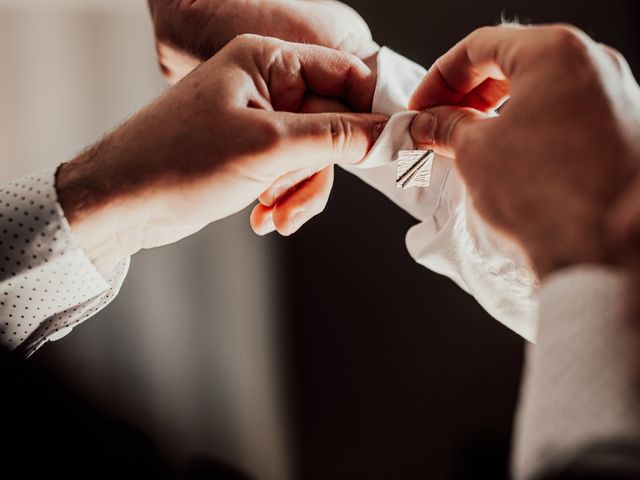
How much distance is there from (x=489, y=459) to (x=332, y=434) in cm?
35

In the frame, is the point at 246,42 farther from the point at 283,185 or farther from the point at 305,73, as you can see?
the point at 283,185

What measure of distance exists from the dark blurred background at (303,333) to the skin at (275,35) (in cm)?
44

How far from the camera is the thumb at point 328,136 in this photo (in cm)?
55

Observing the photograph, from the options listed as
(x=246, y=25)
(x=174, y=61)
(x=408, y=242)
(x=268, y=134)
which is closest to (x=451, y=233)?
(x=408, y=242)

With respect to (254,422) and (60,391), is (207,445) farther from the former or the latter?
(60,391)

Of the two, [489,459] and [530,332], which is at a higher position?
[530,332]

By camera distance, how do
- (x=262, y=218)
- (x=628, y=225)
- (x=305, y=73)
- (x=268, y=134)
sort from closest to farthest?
(x=628, y=225)
(x=268, y=134)
(x=305, y=73)
(x=262, y=218)

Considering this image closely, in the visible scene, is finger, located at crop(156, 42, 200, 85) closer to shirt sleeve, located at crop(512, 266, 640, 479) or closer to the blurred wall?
the blurred wall

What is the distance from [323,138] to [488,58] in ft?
0.55

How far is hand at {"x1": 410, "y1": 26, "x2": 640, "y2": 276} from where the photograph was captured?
37 centimetres

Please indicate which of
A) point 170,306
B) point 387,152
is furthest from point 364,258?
point 387,152

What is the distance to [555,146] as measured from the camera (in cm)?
40

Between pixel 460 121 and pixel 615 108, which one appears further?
pixel 460 121

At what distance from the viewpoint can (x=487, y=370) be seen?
4.06 feet
